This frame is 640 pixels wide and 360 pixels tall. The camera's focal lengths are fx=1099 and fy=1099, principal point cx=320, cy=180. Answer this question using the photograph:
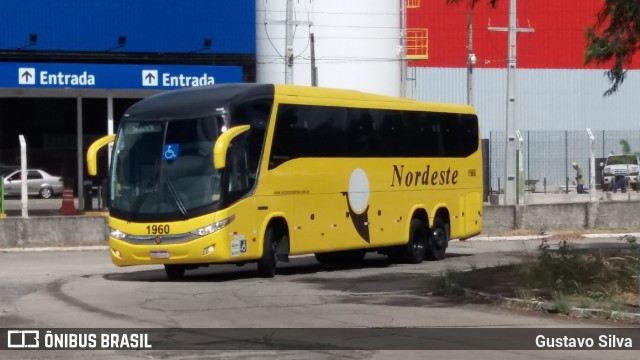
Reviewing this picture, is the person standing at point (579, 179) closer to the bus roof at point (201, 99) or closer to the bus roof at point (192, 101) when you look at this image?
the bus roof at point (201, 99)

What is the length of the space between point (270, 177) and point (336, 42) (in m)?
25.2

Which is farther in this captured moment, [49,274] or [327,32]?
[327,32]

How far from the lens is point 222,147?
18.7 metres

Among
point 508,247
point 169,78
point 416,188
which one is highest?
point 169,78

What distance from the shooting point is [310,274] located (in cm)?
2188

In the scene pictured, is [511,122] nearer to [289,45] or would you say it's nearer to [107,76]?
[289,45]

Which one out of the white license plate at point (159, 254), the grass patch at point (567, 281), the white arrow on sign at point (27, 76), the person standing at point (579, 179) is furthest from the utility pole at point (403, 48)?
the grass patch at point (567, 281)

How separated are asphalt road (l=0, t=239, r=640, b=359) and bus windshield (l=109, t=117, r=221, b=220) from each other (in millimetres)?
1393

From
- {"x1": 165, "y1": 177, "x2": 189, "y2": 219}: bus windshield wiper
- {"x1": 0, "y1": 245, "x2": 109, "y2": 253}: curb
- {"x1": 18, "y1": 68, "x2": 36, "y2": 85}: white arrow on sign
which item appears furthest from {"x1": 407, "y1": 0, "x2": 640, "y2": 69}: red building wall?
{"x1": 165, "y1": 177, "x2": 189, "y2": 219}: bus windshield wiper

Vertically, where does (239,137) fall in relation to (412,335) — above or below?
above

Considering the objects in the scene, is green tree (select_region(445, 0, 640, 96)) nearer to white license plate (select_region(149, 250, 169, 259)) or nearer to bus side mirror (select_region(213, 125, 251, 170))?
bus side mirror (select_region(213, 125, 251, 170))

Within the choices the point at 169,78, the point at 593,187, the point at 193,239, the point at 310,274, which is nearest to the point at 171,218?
the point at 193,239

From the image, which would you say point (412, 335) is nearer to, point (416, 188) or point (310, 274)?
point (310, 274)

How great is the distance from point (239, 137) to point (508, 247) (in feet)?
41.1
